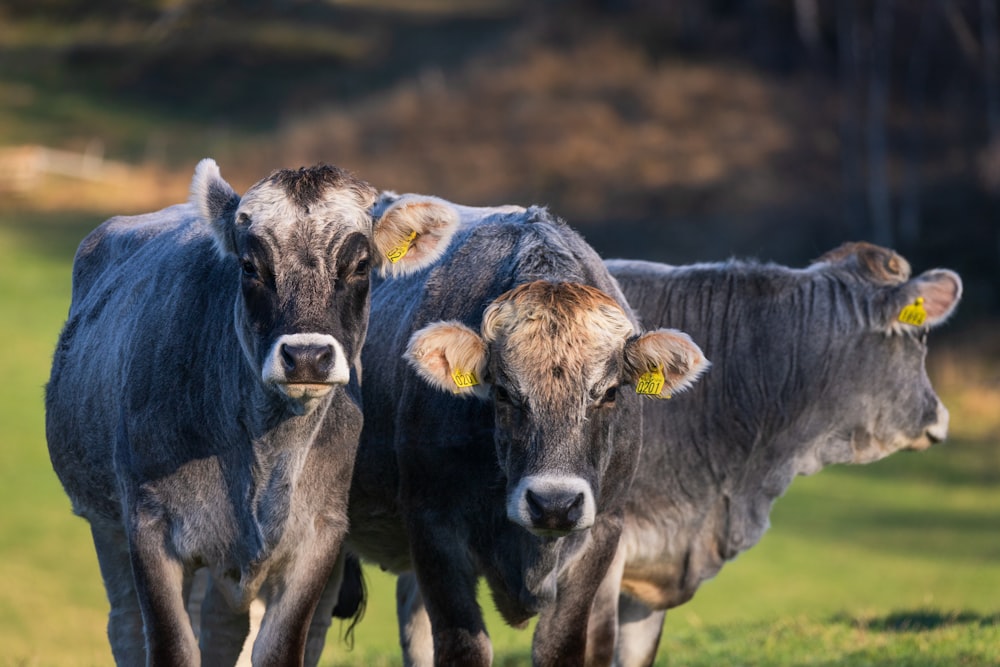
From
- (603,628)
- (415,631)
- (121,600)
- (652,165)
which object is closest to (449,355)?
(603,628)

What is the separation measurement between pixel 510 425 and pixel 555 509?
472 millimetres

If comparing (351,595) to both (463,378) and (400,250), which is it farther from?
(463,378)

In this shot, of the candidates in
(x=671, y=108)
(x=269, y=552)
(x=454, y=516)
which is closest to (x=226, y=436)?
(x=269, y=552)

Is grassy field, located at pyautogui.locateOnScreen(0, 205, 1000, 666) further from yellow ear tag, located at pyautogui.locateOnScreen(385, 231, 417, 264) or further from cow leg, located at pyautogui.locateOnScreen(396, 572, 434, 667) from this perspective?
yellow ear tag, located at pyautogui.locateOnScreen(385, 231, 417, 264)

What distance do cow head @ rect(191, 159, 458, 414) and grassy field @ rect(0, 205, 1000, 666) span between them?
4.27 meters

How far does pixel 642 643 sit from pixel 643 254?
24246 mm

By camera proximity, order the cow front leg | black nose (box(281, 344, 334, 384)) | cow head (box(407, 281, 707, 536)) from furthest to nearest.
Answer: the cow front leg
cow head (box(407, 281, 707, 536))
black nose (box(281, 344, 334, 384))

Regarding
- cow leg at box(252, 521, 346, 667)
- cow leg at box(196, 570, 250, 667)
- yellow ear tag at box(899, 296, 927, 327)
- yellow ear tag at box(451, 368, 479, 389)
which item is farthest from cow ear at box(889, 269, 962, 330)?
cow leg at box(196, 570, 250, 667)

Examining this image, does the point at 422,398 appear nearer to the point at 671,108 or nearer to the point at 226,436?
the point at 226,436

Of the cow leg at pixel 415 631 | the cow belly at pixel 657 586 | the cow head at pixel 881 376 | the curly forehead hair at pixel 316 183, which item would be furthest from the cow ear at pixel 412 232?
the cow head at pixel 881 376

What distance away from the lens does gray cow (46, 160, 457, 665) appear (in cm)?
577

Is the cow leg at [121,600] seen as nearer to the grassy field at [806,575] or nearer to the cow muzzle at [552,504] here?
the cow muzzle at [552,504]

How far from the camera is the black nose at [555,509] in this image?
550cm

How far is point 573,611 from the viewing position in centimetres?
636
